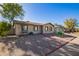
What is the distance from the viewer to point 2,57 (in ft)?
9.48

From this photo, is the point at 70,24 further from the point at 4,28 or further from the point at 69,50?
the point at 4,28

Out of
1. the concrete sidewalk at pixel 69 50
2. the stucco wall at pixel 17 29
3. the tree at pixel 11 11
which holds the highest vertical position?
the tree at pixel 11 11

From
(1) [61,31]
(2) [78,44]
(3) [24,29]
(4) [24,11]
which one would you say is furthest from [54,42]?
(4) [24,11]

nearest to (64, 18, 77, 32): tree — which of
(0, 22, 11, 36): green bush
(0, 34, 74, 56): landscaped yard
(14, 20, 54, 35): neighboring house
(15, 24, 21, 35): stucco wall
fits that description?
(0, 34, 74, 56): landscaped yard

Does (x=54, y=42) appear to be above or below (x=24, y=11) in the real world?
below

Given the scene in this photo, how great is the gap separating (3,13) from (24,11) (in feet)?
1.68

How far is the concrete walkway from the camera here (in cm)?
288

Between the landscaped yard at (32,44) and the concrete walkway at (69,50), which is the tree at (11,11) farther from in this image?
the concrete walkway at (69,50)

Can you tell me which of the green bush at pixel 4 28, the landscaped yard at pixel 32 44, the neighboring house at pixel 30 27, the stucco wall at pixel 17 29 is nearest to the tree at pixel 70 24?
the landscaped yard at pixel 32 44

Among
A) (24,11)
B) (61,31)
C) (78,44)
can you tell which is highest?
(24,11)

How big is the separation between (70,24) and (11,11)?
1403 millimetres

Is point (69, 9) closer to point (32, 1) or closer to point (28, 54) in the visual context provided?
point (32, 1)

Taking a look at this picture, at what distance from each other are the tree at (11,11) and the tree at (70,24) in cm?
101

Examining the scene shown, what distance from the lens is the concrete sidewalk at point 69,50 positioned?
2.88 m
